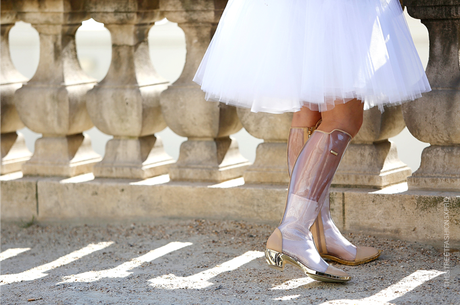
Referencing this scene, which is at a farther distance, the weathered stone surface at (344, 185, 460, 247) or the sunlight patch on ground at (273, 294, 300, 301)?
the weathered stone surface at (344, 185, 460, 247)

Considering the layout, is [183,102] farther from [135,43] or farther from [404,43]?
[404,43]

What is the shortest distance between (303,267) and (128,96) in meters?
1.17

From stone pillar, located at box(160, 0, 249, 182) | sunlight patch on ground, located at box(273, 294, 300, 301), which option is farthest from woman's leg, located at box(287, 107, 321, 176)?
stone pillar, located at box(160, 0, 249, 182)

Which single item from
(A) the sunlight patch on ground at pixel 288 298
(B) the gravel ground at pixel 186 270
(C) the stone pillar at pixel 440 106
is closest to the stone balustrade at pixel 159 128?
(C) the stone pillar at pixel 440 106

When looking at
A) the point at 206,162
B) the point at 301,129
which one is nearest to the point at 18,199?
the point at 206,162

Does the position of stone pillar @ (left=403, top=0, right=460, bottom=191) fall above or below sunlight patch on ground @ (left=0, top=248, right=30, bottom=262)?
above

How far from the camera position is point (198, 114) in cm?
259

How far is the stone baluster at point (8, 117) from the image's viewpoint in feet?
9.61

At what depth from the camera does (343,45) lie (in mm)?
1741

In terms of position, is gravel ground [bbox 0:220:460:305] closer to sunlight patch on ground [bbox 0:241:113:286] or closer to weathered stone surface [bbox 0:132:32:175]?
sunlight patch on ground [bbox 0:241:113:286]

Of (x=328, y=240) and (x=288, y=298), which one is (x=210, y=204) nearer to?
(x=328, y=240)

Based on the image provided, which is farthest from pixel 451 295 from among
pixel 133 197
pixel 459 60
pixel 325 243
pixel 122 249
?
pixel 133 197

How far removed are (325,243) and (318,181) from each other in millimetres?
317

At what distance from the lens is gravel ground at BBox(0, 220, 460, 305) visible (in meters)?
1.83
